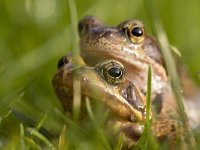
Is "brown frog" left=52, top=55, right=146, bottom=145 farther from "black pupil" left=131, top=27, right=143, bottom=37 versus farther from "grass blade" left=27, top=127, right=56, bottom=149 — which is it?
"black pupil" left=131, top=27, right=143, bottom=37

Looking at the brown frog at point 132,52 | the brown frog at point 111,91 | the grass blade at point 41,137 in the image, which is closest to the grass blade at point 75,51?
the brown frog at point 111,91

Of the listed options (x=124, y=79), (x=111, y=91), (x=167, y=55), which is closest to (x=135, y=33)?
(x=124, y=79)

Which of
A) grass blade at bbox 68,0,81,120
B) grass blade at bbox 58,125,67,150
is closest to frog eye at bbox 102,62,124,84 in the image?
grass blade at bbox 68,0,81,120

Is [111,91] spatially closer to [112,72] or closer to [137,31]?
Result: [112,72]

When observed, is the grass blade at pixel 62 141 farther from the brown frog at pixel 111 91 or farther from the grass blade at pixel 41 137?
the brown frog at pixel 111 91

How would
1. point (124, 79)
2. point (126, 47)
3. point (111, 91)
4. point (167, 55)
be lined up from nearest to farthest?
point (167, 55) < point (111, 91) < point (124, 79) < point (126, 47)

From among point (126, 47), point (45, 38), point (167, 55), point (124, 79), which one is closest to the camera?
point (167, 55)
